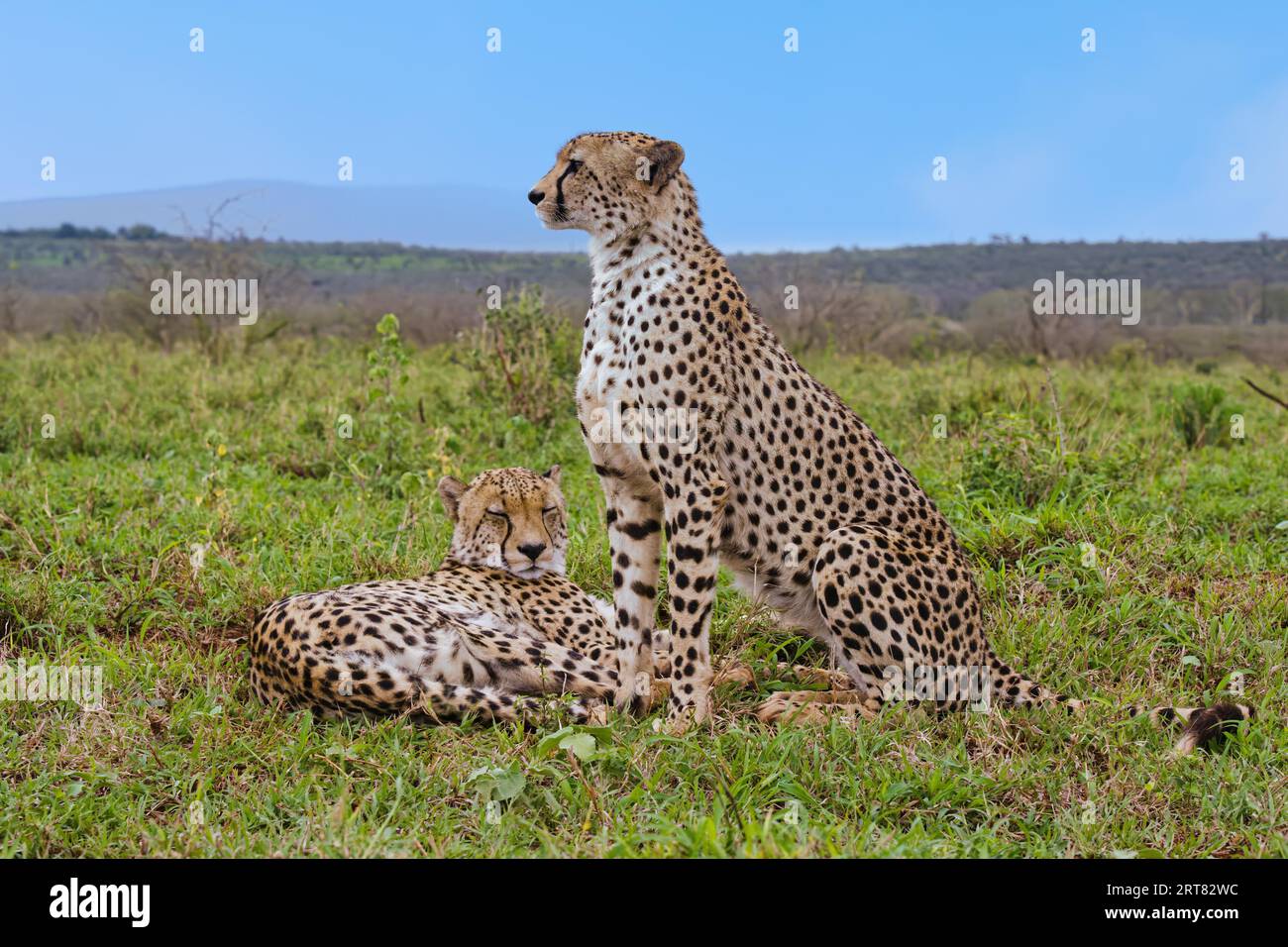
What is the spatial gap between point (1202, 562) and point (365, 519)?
3303mm

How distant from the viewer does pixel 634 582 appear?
343 centimetres

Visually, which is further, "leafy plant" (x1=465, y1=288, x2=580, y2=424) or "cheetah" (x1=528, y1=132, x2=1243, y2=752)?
"leafy plant" (x1=465, y1=288, x2=580, y2=424)

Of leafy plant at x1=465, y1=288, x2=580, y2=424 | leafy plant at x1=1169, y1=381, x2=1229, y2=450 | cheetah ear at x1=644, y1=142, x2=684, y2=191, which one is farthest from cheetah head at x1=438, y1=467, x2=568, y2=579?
leafy plant at x1=1169, y1=381, x2=1229, y2=450

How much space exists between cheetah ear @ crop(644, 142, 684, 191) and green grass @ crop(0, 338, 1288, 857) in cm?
149

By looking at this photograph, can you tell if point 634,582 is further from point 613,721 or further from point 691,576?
point 613,721

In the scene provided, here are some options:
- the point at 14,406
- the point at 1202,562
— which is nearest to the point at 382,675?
the point at 1202,562

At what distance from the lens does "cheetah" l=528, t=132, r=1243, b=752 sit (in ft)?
10.7

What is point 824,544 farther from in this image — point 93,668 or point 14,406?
point 14,406

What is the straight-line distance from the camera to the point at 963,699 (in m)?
3.37

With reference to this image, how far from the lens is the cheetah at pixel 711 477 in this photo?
128 inches

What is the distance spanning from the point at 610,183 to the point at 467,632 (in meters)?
1.35

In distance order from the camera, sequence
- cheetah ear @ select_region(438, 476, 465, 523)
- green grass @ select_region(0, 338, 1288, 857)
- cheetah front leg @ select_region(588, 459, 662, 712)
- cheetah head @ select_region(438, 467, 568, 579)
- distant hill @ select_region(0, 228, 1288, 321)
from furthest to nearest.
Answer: distant hill @ select_region(0, 228, 1288, 321)
cheetah ear @ select_region(438, 476, 465, 523)
cheetah head @ select_region(438, 467, 568, 579)
cheetah front leg @ select_region(588, 459, 662, 712)
green grass @ select_region(0, 338, 1288, 857)

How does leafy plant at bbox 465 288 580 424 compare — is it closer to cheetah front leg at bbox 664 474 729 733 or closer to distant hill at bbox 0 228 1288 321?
cheetah front leg at bbox 664 474 729 733
